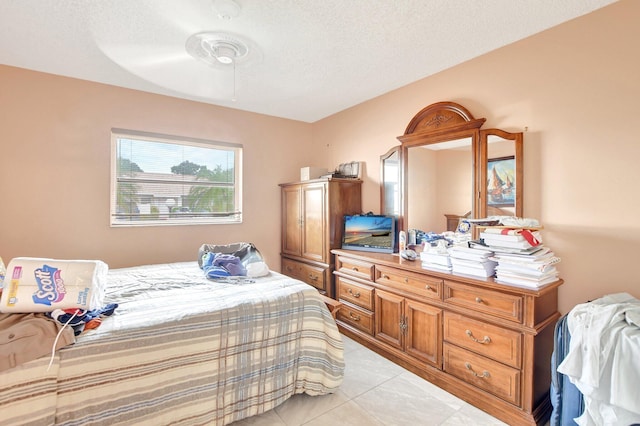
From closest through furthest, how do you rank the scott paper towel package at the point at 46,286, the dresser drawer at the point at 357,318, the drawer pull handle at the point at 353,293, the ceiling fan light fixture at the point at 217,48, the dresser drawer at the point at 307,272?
the scott paper towel package at the point at 46,286, the ceiling fan light fixture at the point at 217,48, the dresser drawer at the point at 357,318, the drawer pull handle at the point at 353,293, the dresser drawer at the point at 307,272

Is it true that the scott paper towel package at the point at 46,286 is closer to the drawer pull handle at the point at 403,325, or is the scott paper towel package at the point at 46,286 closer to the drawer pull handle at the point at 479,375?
the drawer pull handle at the point at 403,325

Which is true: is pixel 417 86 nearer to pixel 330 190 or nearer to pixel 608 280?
pixel 330 190

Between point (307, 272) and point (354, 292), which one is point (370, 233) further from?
point (307, 272)

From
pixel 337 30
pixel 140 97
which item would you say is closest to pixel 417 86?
pixel 337 30

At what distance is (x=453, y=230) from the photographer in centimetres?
258

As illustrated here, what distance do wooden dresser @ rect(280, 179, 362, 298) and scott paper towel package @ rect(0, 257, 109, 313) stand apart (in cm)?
213

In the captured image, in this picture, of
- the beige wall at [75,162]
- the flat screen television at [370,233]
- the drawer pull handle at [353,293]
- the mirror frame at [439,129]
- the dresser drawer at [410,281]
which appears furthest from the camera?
the flat screen television at [370,233]

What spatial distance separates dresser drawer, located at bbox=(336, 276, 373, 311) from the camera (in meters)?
2.79

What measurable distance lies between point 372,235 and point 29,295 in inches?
102

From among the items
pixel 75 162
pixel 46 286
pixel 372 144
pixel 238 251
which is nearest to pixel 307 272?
pixel 238 251

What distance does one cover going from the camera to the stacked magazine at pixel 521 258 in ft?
5.89

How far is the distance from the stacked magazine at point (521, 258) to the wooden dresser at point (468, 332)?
0.25 ft

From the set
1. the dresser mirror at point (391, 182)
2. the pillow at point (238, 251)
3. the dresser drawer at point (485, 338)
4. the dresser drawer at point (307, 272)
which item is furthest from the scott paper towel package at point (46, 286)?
the dresser mirror at point (391, 182)

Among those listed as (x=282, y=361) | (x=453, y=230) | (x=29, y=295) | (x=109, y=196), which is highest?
(x=109, y=196)
